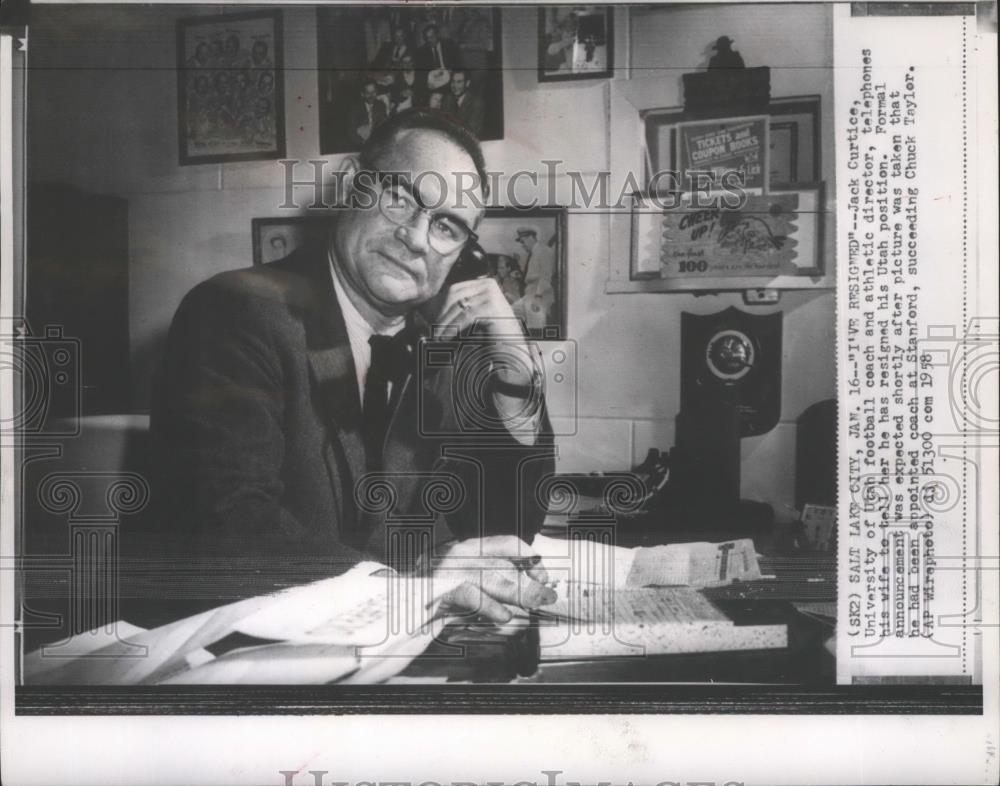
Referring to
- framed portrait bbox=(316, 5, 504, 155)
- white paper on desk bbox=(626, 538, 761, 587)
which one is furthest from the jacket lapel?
white paper on desk bbox=(626, 538, 761, 587)

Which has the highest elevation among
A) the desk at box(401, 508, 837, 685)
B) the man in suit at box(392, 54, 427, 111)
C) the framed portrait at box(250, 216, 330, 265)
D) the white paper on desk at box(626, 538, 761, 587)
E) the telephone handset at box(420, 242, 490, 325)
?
the man in suit at box(392, 54, 427, 111)

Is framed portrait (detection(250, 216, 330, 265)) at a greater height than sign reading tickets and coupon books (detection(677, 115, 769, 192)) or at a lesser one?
lesser

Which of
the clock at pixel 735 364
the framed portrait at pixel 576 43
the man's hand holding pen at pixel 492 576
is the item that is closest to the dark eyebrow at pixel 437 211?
the framed portrait at pixel 576 43

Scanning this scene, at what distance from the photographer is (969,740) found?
132cm

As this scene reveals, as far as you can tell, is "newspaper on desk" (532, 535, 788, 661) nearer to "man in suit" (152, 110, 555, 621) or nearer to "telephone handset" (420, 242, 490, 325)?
"man in suit" (152, 110, 555, 621)

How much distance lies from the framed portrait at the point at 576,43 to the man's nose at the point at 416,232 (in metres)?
0.26

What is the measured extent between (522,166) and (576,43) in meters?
0.19

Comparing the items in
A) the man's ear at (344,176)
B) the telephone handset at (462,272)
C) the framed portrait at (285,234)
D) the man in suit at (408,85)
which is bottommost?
the telephone handset at (462,272)

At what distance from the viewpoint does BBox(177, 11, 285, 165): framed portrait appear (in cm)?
132

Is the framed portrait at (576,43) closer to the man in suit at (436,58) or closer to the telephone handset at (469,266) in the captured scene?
the man in suit at (436,58)

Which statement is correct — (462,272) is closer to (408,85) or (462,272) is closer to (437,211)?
(437,211)

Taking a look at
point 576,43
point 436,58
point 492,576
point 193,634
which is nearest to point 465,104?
point 436,58

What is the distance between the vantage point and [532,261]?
4.32 feet

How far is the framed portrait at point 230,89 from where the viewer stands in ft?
4.33
